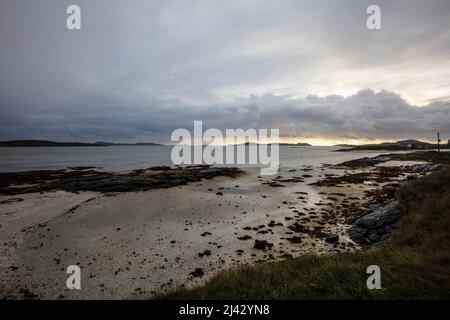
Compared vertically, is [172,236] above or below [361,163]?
below

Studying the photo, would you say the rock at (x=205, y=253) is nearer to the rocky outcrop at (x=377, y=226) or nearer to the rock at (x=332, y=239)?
the rock at (x=332, y=239)

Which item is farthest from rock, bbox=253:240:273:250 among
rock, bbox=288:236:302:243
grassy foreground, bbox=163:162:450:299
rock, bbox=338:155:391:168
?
rock, bbox=338:155:391:168

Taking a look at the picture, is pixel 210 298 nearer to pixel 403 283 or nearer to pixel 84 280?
pixel 403 283

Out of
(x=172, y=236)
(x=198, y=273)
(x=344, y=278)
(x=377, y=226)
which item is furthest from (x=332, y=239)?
(x=172, y=236)

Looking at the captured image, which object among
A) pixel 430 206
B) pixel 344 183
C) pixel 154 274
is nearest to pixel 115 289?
pixel 154 274

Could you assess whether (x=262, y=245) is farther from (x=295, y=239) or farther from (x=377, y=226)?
(x=377, y=226)

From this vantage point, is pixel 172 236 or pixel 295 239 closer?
pixel 295 239

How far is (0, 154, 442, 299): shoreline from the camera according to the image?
11422mm

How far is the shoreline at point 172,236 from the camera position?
11422mm

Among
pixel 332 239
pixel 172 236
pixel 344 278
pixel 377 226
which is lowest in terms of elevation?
pixel 172 236

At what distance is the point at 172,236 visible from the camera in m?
16.3

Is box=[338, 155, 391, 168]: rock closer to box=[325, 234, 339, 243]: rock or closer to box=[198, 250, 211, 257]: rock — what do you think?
box=[325, 234, 339, 243]: rock
